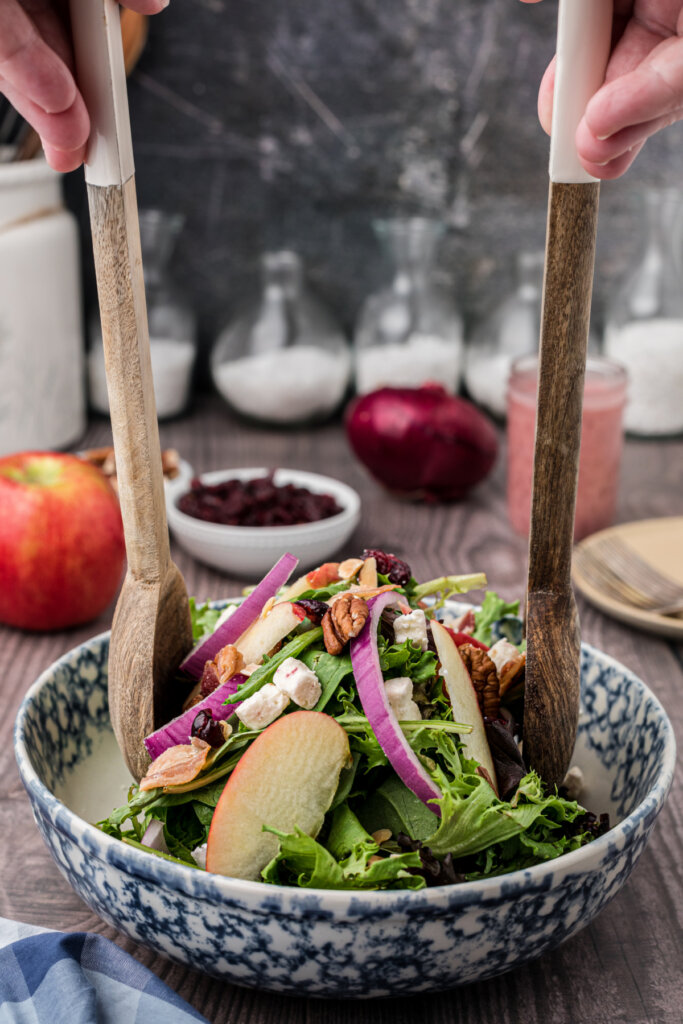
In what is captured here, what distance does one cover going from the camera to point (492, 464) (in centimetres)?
178

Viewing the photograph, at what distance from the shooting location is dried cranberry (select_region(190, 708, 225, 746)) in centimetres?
70

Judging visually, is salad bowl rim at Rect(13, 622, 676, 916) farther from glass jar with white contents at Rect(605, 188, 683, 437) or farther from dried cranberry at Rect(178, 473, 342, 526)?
glass jar with white contents at Rect(605, 188, 683, 437)

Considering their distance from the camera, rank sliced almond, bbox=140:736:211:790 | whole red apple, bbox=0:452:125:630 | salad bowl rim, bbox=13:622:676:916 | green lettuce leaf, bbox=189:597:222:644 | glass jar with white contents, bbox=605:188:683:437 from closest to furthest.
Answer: salad bowl rim, bbox=13:622:676:916 → sliced almond, bbox=140:736:211:790 → green lettuce leaf, bbox=189:597:222:644 → whole red apple, bbox=0:452:125:630 → glass jar with white contents, bbox=605:188:683:437

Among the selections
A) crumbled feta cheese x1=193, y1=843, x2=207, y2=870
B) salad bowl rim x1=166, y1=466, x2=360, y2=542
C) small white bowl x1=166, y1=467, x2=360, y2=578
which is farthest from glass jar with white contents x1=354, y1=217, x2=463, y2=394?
crumbled feta cheese x1=193, y1=843, x2=207, y2=870

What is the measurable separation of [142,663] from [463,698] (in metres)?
0.25

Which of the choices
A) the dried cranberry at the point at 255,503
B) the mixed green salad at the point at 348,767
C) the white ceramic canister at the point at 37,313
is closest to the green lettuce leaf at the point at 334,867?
the mixed green salad at the point at 348,767

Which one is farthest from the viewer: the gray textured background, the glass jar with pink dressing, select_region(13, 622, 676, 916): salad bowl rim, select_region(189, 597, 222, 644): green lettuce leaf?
the gray textured background

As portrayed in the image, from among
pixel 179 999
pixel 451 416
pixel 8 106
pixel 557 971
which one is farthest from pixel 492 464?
pixel 179 999

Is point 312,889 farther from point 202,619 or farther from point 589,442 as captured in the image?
point 589,442

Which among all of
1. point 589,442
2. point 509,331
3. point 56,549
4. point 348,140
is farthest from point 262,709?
point 348,140

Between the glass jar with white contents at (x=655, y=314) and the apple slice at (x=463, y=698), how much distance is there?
1.35 metres

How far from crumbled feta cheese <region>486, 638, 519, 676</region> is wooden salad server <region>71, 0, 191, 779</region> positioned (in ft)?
0.81

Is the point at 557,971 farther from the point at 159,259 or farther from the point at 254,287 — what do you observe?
the point at 254,287

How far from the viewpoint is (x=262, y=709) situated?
0.69 meters
